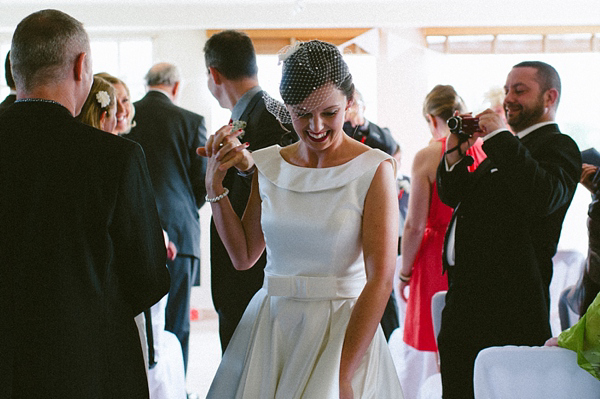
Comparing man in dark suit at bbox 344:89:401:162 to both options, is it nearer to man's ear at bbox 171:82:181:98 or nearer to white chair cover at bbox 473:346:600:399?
man's ear at bbox 171:82:181:98

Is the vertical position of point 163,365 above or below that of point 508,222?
A: below

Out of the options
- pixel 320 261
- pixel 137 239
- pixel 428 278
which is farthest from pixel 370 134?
pixel 137 239

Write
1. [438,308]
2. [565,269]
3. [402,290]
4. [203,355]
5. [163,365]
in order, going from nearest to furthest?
[438,308] < [163,365] < [402,290] < [565,269] < [203,355]

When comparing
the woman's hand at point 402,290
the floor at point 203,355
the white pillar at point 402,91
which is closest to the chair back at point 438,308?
the woman's hand at point 402,290

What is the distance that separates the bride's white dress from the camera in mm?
1646

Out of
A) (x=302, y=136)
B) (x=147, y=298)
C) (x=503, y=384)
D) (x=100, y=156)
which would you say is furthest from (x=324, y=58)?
(x=503, y=384)

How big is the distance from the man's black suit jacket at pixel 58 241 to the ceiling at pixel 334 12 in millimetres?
5366

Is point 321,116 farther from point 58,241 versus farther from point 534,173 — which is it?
point 534,173

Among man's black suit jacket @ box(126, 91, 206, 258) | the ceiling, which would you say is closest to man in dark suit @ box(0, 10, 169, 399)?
man's black suit jacket @ box(126, 91, 206, 258)

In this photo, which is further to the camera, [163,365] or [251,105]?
[163,365]

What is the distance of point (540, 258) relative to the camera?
97.2 inches

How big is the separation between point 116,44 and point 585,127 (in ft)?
15.9

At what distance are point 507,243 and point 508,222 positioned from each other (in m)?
0.07

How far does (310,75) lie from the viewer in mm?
1715
